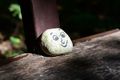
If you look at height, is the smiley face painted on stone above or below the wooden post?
below

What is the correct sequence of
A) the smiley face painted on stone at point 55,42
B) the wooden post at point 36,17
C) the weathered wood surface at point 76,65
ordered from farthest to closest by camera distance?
the wooden post at point 36,17
the smiley face painted on stone at point 55,42
the weathered wood surface at point 76,65

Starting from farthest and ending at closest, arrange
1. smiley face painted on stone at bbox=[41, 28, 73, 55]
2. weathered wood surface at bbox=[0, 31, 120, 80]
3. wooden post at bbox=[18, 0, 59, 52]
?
wooden post at bbox=[18, 0, 59, 52]
smiley face painted on stone at bbox=[41, 28, 73, 55]
weathered wood surface at bbox=[0, 31, 120, 80]

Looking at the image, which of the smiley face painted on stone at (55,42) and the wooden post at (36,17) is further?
the wooden post at (36,17)

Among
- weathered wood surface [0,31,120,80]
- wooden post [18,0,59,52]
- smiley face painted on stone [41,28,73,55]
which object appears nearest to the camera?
weathered wood surface [0,31,120,80]

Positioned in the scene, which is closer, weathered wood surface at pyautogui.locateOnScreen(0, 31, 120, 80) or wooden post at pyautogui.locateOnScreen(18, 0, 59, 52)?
weathered wood surface at pyautogui.locateOnScreen(0, 31, 120, 80)

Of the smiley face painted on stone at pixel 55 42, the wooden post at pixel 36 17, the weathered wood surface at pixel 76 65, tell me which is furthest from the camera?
the wooden post at pixel 36 17

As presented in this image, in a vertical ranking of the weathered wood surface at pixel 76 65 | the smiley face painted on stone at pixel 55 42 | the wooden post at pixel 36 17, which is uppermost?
the wooden post at pixel 36 17

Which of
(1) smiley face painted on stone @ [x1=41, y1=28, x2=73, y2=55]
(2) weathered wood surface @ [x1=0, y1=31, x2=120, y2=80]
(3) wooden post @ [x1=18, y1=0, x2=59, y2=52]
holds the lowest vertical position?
(2) weathered wood surface @ [x1=0, y1=31, x2=120, y2=80]
